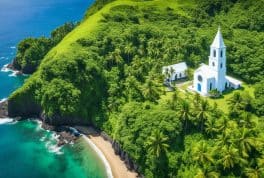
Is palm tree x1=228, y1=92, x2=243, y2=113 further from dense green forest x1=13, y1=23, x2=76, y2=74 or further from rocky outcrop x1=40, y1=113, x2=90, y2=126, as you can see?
dense green forest x1=13, y1=23, x2=76, y2=74

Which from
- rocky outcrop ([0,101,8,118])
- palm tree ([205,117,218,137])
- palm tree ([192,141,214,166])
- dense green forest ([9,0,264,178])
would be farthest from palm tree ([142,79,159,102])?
rocky outcrop ([0,101,8,118])

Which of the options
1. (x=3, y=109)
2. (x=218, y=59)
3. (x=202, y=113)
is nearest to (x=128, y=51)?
(x=218, y=59)

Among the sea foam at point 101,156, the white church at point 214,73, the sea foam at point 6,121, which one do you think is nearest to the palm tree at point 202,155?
the sea foam at point 101,156

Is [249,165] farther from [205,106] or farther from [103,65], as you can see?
[103,65]

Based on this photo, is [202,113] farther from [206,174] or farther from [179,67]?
[179,67]

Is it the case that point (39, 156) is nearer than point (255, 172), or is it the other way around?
point (255, 172)

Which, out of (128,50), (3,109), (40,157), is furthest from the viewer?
(128,50)

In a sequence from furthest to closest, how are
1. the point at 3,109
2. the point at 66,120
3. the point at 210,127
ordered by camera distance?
the point at 3,109
the point at 66,120
the point at 210,127
